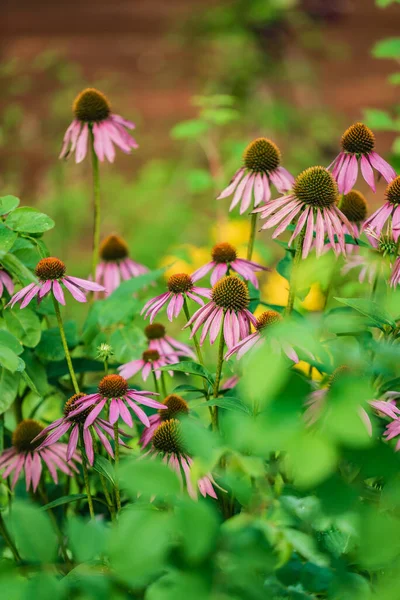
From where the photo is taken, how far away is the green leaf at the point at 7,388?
69cm

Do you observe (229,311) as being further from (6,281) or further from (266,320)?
(6,281)

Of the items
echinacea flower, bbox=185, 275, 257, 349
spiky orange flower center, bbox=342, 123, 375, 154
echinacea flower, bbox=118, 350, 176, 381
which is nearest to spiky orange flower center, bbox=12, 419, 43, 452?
echinacea flower, bbox=118, 350, 176, 381

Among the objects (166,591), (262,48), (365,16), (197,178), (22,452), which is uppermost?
(365,16)

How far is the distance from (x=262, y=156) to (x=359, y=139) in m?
0.14

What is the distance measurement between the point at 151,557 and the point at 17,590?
8cm

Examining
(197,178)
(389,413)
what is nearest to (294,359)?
(389,413)

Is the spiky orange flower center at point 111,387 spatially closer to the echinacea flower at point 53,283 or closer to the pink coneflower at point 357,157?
the echinacea flower at point 53,283

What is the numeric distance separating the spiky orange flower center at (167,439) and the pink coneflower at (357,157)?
285 mm

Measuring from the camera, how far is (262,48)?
8.63 ft

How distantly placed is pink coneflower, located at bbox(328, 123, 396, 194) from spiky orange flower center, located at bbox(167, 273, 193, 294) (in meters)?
0.17

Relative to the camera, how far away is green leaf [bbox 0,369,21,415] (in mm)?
690

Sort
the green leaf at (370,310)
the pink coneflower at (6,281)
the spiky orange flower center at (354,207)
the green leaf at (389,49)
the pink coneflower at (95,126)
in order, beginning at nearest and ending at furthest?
the green leaf at (370,310), the pink coneflower at (6,281), the spiky orange flower center at (354,207), the pink coneflower at (95,126), the green leaf at (389,49)

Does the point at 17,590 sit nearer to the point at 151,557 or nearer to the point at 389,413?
the point at 151,557

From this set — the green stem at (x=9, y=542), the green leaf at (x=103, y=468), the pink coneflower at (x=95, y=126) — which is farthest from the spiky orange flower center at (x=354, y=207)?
the green stem at (x=9, y=542)
